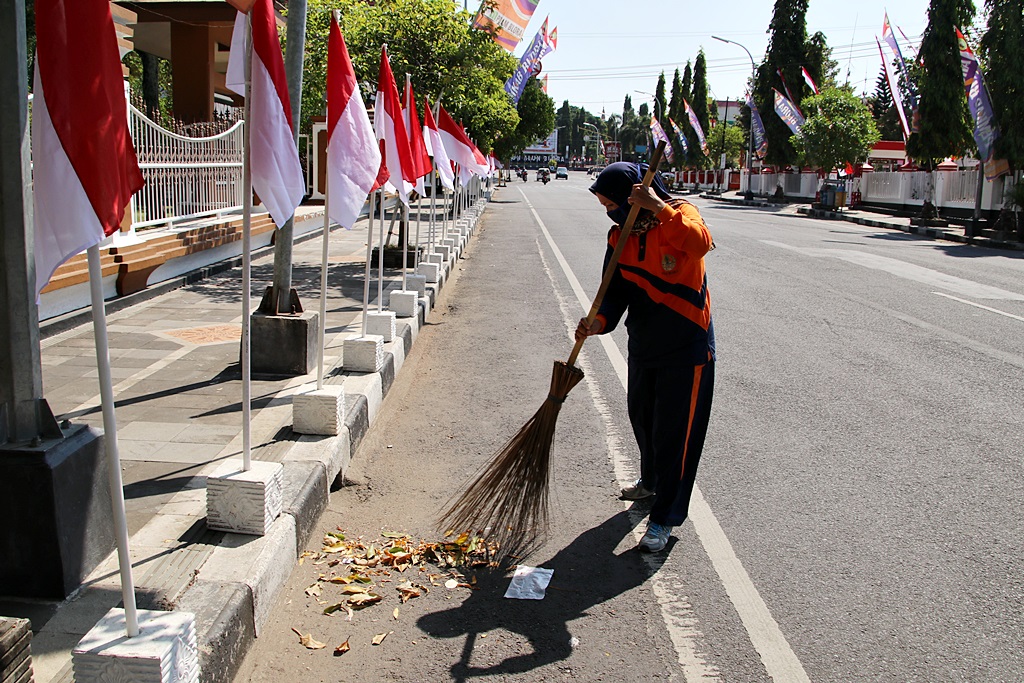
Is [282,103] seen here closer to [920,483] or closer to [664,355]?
[664,355]

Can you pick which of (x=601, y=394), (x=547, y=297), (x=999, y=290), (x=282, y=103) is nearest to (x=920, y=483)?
(x=601, y=394)

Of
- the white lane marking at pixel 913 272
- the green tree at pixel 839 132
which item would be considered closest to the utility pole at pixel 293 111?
the white lane marking at pixel 913 272

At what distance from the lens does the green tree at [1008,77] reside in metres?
24.5

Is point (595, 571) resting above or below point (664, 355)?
below

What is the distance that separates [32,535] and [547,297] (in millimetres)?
9065

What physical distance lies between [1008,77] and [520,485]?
2558 cm

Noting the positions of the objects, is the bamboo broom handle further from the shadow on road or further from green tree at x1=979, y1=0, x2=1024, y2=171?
green tree at x1=979, y1=0, x2=1024, y2=171

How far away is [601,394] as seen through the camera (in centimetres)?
695

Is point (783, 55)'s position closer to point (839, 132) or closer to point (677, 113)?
point (839, 132)

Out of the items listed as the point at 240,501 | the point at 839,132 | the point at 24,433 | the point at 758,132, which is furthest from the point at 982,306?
the point at 758,132

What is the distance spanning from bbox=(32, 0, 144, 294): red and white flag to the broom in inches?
87.8

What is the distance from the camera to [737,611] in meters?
3.64

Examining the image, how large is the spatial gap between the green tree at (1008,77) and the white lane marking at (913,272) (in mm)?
9489

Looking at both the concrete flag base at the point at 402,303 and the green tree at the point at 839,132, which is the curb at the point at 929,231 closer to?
the green tree at the point at 839,132
